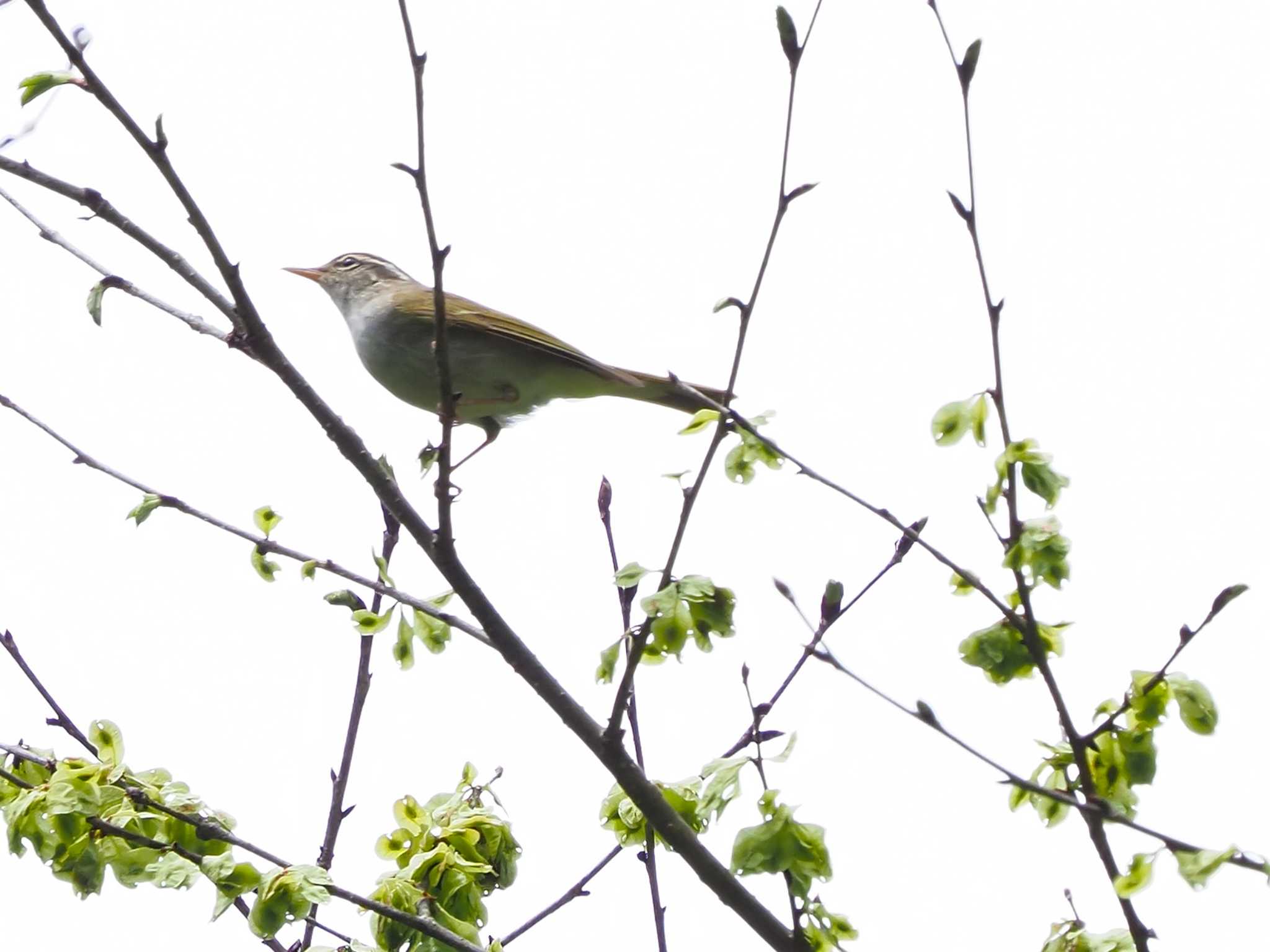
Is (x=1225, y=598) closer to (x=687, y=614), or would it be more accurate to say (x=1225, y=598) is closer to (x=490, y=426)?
(x=687, y=614)

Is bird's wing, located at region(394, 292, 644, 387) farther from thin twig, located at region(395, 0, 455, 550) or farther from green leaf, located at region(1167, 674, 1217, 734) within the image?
green leaf, located at region(1167, 674, 1217, 734)

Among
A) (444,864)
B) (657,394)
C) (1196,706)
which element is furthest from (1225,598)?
(657,394)

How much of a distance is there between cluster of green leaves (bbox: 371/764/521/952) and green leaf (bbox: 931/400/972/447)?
1525mm

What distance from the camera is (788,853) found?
99.4 inches

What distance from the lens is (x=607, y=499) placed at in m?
3.39

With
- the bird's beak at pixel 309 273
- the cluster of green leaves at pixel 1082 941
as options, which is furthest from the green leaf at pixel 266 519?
the bird's beak at pixel 309 273

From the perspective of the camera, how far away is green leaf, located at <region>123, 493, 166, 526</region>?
10.7 ft

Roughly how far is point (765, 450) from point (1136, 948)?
3.91ft

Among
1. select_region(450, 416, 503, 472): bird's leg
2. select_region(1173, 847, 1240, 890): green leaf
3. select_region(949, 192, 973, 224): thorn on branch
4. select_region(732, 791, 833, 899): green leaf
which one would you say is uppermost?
select_region(450, 416, 503, 472): bird's leg

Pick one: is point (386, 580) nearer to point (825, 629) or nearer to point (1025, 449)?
point (825, 629)

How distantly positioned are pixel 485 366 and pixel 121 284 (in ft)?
10.3

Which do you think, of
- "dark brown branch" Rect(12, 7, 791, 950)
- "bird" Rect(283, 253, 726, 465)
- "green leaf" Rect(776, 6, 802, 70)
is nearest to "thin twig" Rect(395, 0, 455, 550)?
"dark brown branch" Rect(12, 7, 791, 950)

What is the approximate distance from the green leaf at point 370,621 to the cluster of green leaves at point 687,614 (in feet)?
3.14

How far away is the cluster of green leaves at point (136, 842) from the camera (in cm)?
283
